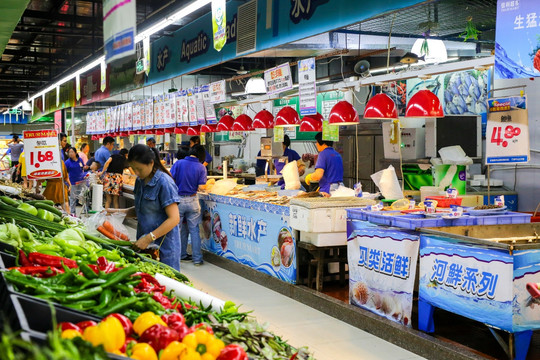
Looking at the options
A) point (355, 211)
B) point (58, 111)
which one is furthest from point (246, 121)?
point (58, 111)

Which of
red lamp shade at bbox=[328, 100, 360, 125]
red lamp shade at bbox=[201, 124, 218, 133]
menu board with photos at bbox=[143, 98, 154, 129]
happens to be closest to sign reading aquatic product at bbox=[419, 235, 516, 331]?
red lamp shade at bbox=[328, 100, 360, 125]

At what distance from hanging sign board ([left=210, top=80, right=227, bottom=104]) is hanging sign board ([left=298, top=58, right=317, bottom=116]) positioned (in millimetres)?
3279

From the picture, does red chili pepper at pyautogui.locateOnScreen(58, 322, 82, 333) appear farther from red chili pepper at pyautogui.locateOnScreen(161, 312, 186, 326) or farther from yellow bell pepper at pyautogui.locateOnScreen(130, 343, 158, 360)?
red chili pepper at pyautogui.locateOnScreen(161, 312, 186, 326)

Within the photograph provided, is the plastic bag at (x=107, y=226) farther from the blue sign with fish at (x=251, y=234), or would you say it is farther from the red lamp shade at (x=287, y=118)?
the red lamp shade at (x=287, y=118)

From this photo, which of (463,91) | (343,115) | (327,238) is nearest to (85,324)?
(327,238)

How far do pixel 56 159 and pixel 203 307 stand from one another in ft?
24.3

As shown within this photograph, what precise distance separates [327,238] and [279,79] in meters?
3.15

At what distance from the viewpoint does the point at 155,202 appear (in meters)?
5.48

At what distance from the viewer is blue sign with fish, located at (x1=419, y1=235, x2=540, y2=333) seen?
4844mm

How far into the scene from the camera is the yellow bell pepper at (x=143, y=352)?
7.10 feet

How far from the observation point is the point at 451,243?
5398 mm

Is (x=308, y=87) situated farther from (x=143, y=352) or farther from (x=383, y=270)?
(x=143, y=352)

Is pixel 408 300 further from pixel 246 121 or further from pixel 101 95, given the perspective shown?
pixel 101 95

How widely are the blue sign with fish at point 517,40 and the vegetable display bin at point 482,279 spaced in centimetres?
155
